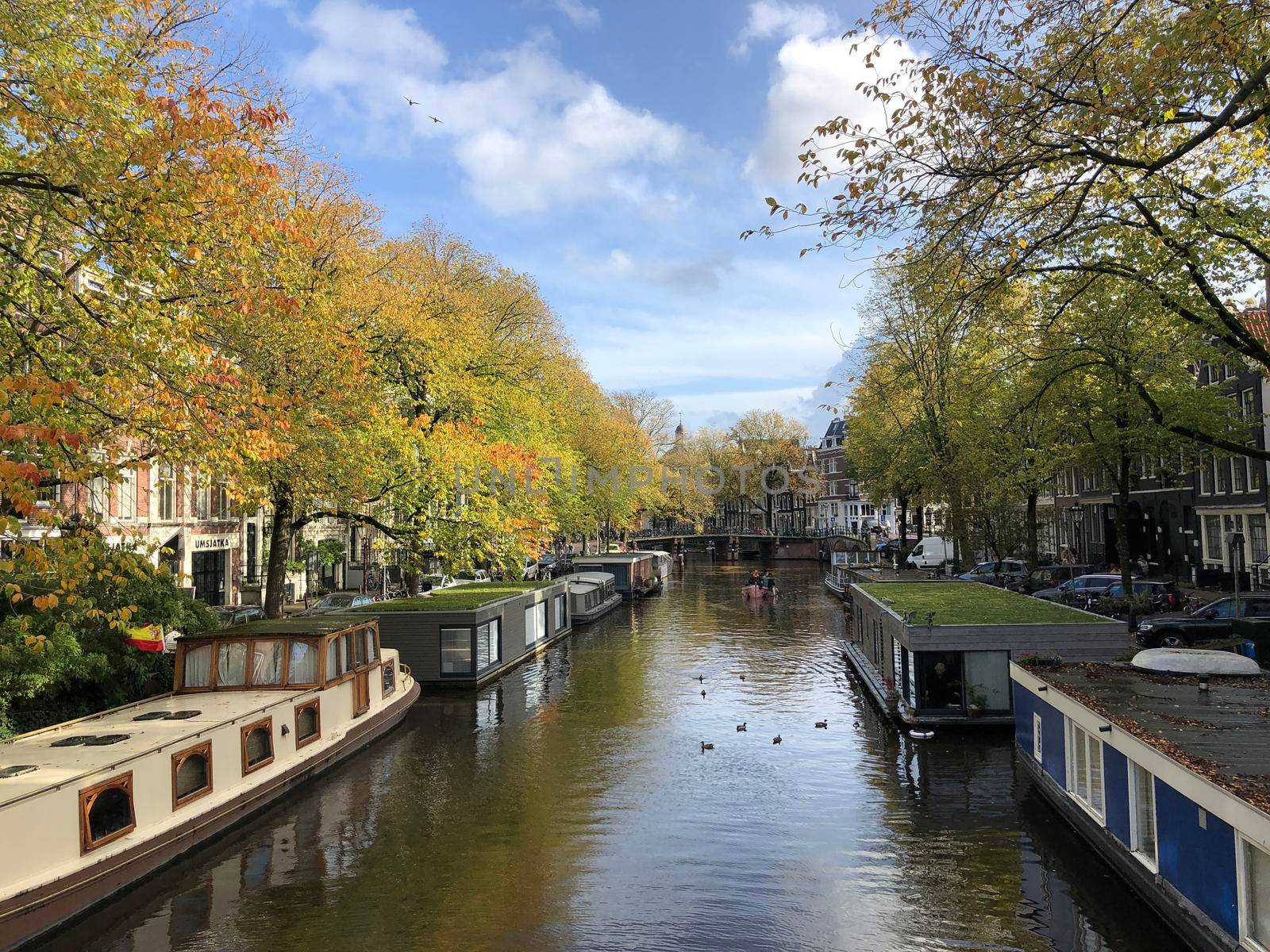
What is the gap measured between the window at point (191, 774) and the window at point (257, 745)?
1.16 meters

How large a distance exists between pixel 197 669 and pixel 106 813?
610 cm

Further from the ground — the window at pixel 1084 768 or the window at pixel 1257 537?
the window at pixel 1257 537

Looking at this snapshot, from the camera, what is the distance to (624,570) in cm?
6012

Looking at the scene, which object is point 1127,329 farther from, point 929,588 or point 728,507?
point 728,507

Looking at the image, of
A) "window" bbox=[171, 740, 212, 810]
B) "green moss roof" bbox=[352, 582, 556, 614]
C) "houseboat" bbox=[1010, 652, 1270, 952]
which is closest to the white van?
"green moss roof" bbox=[352, 582, 556, 614]

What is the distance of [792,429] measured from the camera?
116m

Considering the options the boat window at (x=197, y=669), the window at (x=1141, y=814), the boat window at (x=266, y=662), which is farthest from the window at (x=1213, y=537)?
the boat window at (x=197, y=669)

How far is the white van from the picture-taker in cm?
6353

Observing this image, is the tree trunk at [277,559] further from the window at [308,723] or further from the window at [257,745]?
the window at [257,745]

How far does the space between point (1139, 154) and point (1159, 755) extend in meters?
9.09

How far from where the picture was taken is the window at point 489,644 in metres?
29.4

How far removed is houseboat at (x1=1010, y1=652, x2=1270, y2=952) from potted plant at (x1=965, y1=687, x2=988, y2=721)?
128 inches

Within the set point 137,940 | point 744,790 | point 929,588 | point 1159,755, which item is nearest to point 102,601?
point 137,940
